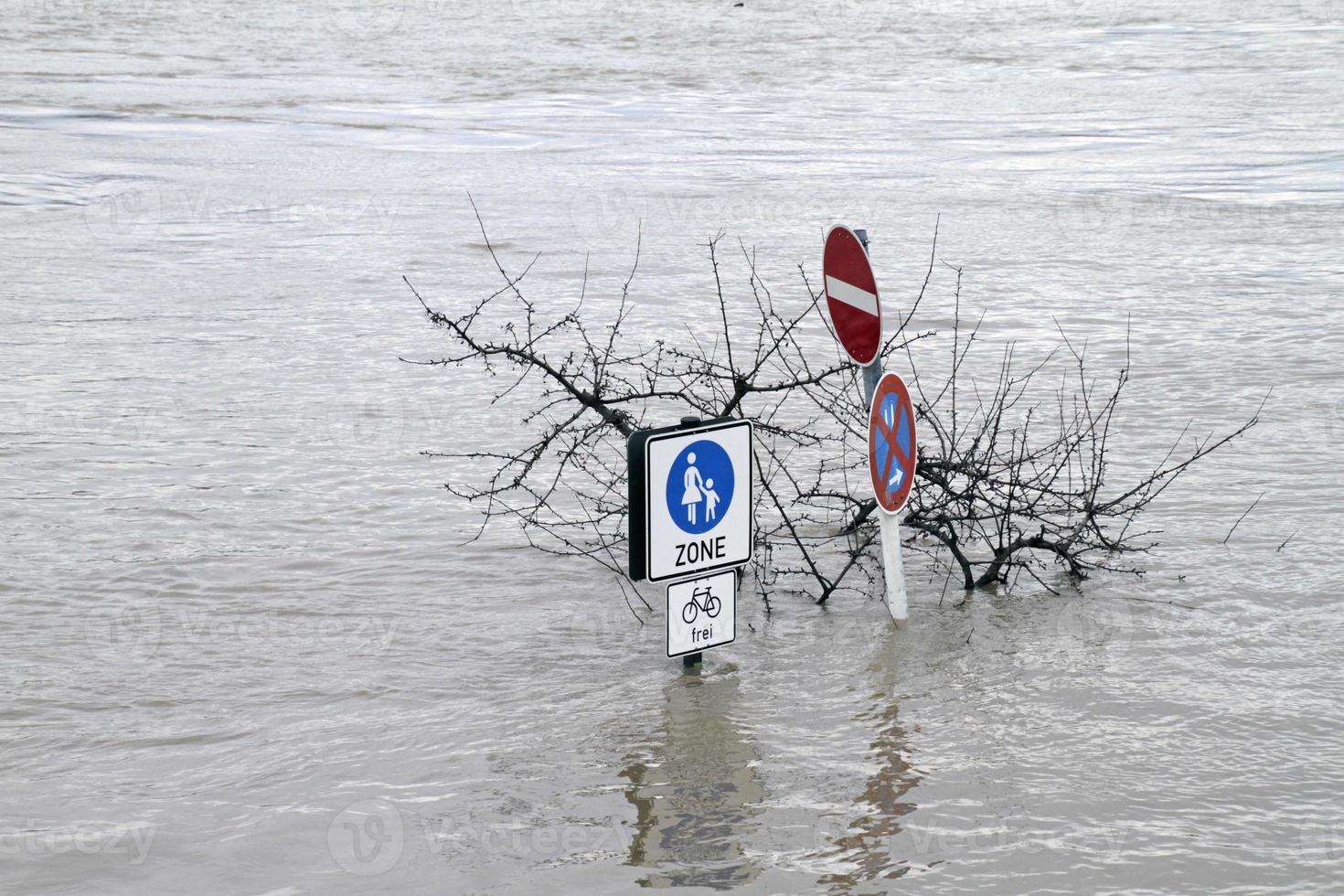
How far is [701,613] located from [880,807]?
1.15 metres

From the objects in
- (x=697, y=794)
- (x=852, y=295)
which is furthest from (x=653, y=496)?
(x=852, y=295)

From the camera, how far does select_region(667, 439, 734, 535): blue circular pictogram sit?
19.0ft

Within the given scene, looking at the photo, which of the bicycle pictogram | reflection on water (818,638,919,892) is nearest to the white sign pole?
reflection on water (818,638,919,892)

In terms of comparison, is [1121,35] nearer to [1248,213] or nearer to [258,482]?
[1248,213]

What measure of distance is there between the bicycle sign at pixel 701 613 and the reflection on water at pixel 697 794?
0.28 metres

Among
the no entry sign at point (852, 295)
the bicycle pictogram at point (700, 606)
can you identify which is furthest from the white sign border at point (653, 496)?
the no entry sign at point (852, 295)

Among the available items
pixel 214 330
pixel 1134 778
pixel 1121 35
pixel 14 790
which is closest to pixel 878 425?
pixel 1134 778

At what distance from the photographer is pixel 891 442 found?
20.8ft

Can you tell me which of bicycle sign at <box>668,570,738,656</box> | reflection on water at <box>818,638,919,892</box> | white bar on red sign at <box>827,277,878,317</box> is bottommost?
reflection on water at <box>818,638,919,892</box>

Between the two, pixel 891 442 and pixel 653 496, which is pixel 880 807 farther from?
pixel 891 442

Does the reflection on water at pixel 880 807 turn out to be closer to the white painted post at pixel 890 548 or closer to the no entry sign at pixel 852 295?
the white painted post at pixel 890 548

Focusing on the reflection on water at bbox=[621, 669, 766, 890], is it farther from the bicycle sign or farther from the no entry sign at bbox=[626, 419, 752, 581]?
the no entry sign at bbox=[626, 419, 752, 581]

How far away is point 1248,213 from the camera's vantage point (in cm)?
1947

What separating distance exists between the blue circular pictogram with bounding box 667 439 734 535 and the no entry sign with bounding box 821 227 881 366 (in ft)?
2.77
